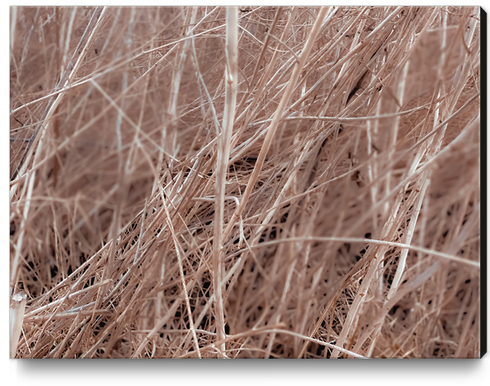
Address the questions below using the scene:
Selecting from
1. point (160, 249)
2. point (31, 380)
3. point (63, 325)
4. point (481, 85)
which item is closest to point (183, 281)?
point (160, 249)

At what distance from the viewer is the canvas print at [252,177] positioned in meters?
0.99

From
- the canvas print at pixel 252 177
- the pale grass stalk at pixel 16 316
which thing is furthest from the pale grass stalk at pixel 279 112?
the pale grass stalk at pixel 16 316

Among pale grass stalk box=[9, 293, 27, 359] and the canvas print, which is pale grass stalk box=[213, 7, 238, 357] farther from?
pale grass stalk box=[9, 293, 27, 359]

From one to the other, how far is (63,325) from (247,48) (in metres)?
0.71

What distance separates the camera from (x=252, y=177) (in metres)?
0.99

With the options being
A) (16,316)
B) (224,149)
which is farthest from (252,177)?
(16,316)

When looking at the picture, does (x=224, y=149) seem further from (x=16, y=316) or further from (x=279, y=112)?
(x=16, y=316)

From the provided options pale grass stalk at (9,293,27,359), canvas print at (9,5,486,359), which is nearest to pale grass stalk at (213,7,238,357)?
canvas print at (9,5,486,359)

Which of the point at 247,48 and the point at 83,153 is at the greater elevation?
the point at 247,48

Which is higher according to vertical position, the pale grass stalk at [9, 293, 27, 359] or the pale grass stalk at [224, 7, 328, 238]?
the pale grass stalk at [224, 7, 328, 238]

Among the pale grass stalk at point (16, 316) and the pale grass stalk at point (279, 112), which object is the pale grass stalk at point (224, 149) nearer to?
the pale grass stalk at point (279, 112)

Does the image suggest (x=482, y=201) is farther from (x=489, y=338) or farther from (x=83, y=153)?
(x=83, y=153)

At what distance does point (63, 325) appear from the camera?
3.50 ft

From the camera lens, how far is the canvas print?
0.99 metres
